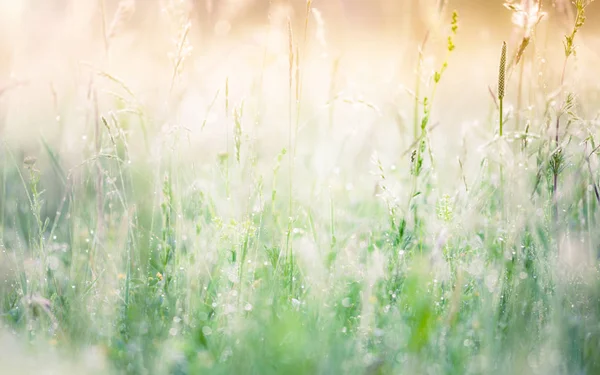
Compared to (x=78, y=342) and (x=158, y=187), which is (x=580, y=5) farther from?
(x=78, y=342)

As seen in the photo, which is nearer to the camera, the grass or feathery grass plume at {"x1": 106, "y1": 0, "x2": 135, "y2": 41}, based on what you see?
the grass

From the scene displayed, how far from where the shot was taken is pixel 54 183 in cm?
291

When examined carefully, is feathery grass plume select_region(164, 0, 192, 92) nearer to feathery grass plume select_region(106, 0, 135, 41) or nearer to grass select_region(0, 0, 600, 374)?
grass select_region(0, 0, 600, 374)

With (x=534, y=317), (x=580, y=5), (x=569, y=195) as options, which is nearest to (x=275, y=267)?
(x=534, y=317)

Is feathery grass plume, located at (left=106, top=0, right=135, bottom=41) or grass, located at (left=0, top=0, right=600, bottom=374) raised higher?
feathery grass plume, located at (left=106, top=0, right=135, bottom=41)

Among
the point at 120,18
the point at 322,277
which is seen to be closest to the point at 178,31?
the point at 120,18

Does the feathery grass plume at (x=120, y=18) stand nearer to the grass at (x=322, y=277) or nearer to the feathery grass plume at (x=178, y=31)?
the grass at (x=322, y=277)

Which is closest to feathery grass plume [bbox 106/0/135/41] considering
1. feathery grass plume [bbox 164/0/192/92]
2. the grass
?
the grass

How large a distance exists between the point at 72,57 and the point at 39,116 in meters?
1.79

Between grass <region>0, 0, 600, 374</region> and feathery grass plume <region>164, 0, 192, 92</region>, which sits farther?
feathery grass plume <region>164, 0, 192, 92</region>

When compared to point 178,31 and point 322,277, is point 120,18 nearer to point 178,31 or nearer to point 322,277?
point 178,31

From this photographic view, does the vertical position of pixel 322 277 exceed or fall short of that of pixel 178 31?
it falls short

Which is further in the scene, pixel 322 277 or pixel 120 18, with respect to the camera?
pixel 120 18

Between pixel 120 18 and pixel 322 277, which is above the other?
pixel 120 18
